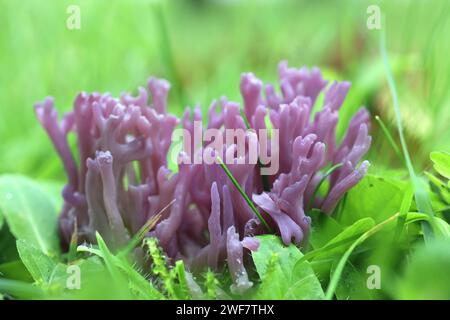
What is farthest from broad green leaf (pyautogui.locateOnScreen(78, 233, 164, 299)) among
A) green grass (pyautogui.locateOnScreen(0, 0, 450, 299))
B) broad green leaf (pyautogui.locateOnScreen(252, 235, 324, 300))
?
broad green leaf (pyautogui.locateOnScreen(252, 235, 324, 300))

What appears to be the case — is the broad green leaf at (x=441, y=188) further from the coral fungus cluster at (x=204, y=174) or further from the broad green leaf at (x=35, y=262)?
the broad green leaf at (x=35, y=262)

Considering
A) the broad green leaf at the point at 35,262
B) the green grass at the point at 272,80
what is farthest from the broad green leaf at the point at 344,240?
the broad green leaf at the point at 35,262

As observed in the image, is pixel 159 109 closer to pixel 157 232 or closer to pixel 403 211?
pixel 157 232

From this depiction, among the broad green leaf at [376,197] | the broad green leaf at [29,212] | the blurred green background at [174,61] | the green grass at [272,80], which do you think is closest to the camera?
the green grass at [272,80]

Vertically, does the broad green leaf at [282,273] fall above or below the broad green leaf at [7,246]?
above

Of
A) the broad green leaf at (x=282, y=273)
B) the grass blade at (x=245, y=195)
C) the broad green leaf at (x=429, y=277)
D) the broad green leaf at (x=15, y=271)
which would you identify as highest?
the grass blade at (x=245, y=195)

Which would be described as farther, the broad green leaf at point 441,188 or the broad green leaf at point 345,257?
the broad green leaf at point 441,188
